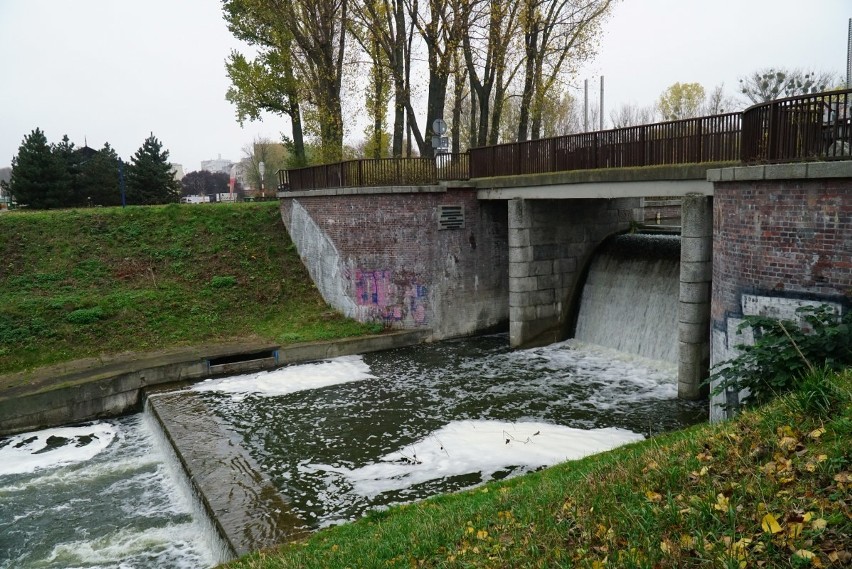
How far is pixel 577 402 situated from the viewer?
14.5 m

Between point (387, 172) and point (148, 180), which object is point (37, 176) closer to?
point (148, 180)

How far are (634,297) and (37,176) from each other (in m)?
26.9

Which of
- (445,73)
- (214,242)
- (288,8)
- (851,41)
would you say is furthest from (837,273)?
(288,8)

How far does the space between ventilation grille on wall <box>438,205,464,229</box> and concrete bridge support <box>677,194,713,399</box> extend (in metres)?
8.54

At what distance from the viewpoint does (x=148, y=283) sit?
2195 centimetres

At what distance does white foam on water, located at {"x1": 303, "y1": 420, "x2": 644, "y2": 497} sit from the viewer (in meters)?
11.1

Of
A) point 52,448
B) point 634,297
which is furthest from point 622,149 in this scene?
point 52,448

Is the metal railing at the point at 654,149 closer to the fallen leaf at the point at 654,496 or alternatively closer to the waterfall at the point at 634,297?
the waterfall at the point at 634,297

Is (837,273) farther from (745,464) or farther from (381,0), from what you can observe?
(381,0)

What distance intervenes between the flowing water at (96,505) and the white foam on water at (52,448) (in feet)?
0.07

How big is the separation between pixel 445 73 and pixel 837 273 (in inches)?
698

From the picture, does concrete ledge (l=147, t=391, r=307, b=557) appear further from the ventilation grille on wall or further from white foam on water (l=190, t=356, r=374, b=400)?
the ventilation grille on wall

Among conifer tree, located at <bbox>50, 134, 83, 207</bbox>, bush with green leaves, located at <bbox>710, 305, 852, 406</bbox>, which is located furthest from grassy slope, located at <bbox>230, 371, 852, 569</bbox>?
conifer tree, located at <bbox>50, 134, 83, 207</bbox>

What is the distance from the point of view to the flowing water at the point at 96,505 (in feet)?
32.3
